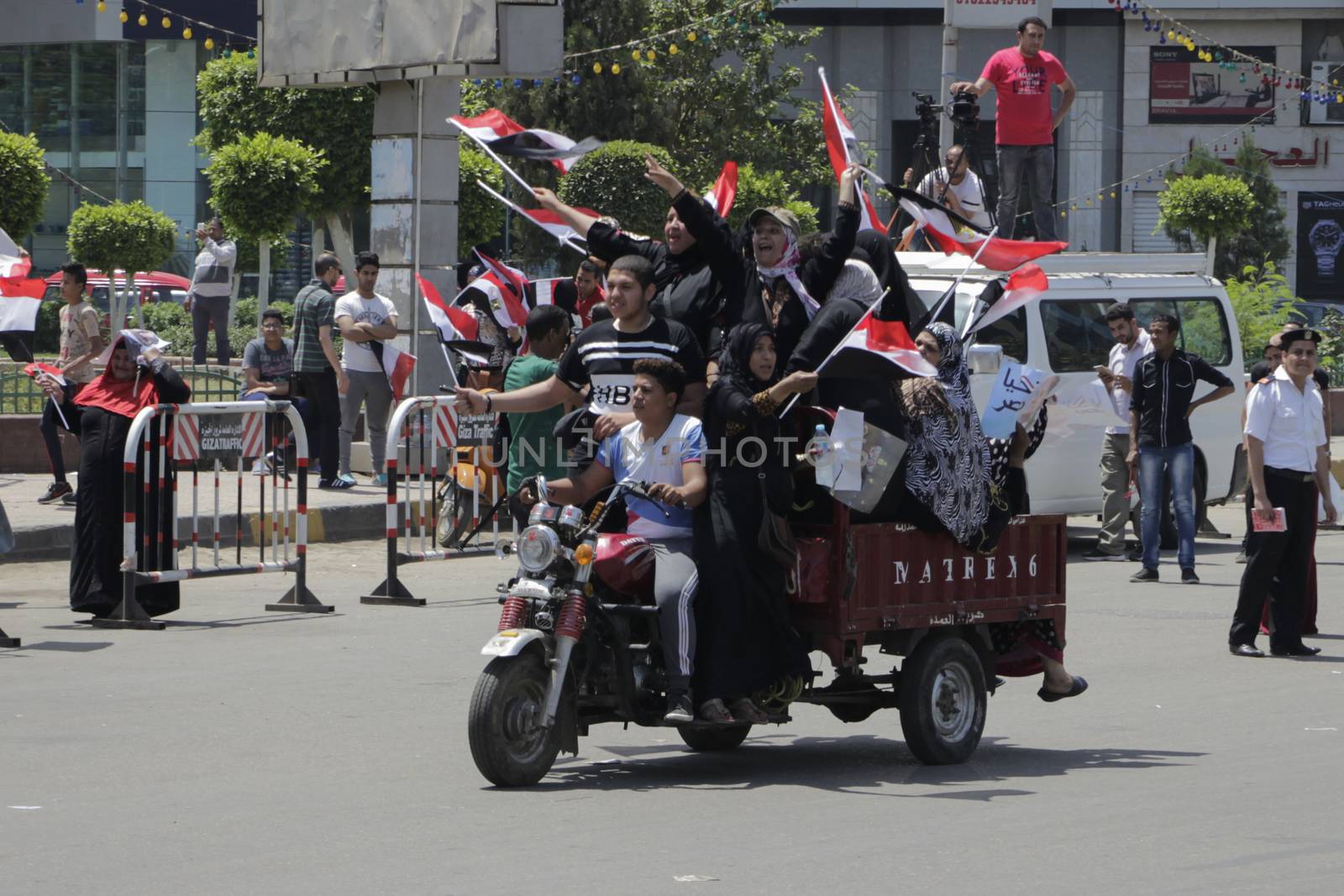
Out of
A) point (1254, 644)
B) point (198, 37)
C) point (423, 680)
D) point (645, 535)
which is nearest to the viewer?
point (645, 535)

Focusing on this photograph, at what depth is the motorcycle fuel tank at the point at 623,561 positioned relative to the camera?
7445 mm

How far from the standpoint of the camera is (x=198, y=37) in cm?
4756

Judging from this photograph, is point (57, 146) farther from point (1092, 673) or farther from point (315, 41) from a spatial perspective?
point (1092, 673)

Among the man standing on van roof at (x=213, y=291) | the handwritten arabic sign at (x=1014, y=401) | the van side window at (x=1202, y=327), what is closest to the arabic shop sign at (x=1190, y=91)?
the man standing on van roof at (x=213, y=291)

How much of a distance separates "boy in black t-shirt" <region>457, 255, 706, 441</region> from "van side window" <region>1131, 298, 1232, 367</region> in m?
9.04

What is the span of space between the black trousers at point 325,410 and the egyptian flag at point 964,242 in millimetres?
8305

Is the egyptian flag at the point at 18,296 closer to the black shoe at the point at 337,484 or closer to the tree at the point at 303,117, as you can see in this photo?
the black shoe at the point at 337,484

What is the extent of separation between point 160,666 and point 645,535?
Answer: 141 inches

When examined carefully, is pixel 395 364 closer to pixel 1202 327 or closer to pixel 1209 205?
pixel 1202 327

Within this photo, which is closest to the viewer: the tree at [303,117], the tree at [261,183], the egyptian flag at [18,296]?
the egyptian flag at [18,296]

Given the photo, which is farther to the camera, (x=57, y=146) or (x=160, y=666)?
(x=57, y=146)

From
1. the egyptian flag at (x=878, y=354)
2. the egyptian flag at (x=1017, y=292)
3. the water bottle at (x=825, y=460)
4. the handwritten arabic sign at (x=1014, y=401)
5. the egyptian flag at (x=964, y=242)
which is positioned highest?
the egyptian flag at (x=964, y=242)

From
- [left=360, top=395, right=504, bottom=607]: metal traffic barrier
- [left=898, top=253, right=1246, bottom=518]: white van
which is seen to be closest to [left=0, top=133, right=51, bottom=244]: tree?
[left=360, top=395, right=504, bottom=607]: metal traffic barrier

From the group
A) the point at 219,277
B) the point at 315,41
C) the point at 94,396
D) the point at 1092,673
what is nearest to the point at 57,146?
the point at 219,277
